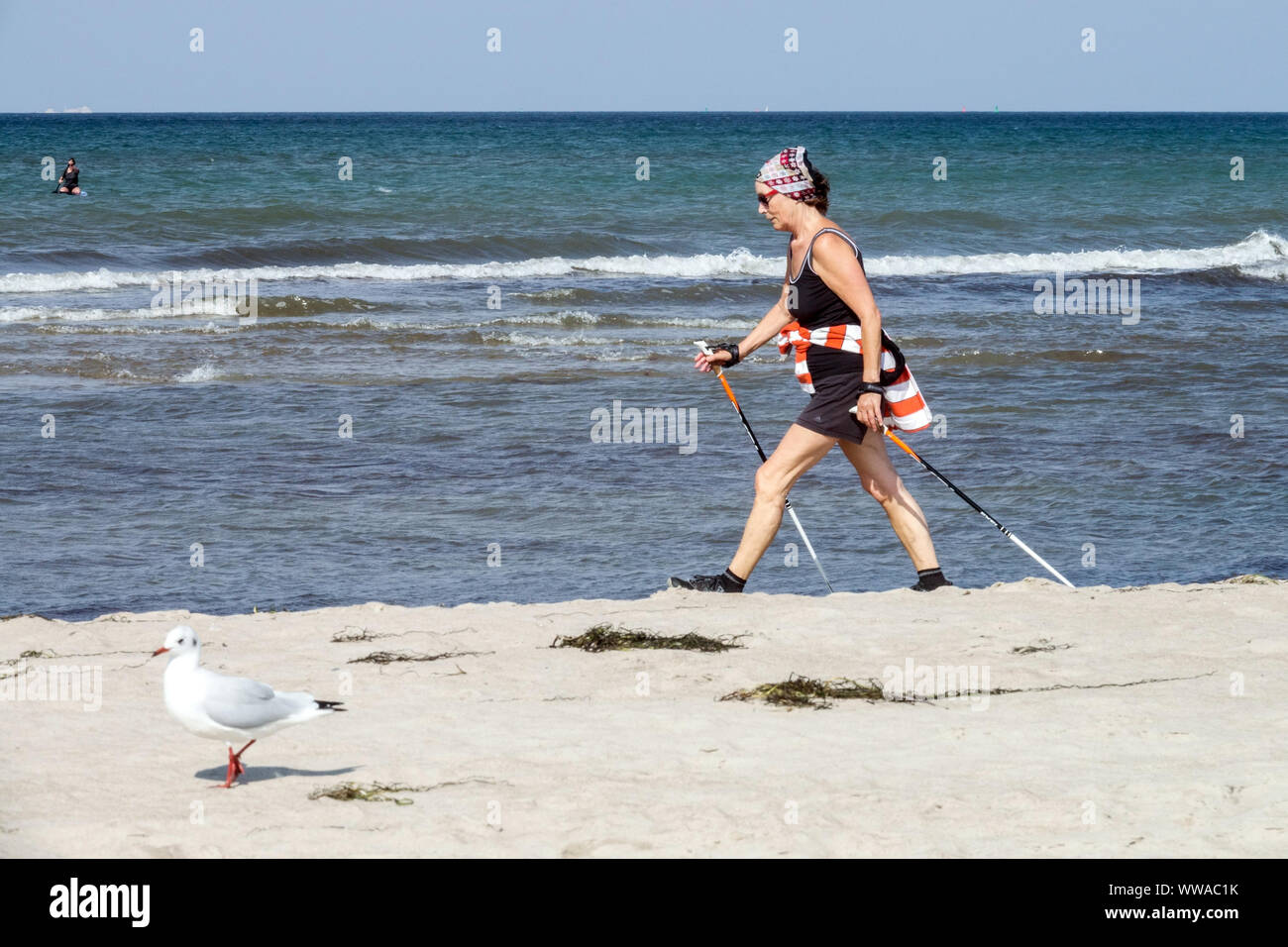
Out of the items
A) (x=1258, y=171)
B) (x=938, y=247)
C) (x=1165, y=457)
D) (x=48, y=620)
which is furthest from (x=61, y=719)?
(x=1258, y=171)

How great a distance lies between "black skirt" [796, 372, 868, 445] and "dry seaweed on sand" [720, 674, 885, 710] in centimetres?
123

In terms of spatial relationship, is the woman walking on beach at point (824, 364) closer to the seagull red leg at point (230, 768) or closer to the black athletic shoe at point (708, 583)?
the black athletic shoe at point (708, 583)

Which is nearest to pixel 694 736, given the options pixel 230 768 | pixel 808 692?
pixel 808 692

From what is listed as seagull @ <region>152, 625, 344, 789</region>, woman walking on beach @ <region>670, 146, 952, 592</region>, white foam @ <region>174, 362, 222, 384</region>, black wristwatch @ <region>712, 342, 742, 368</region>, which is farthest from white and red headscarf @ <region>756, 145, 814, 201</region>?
white foam @ <region>174, 362, 222, 384</region>

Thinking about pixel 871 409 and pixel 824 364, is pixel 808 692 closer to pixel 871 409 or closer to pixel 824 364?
pixel 871 409

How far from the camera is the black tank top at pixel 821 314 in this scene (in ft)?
19.1

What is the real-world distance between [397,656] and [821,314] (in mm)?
2258

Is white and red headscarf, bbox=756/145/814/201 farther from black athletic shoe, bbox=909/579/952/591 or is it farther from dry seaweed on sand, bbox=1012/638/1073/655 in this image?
dry seaweed on sand, bbox=1012/638/1073/655

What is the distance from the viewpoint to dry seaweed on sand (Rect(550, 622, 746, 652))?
18.0 ft

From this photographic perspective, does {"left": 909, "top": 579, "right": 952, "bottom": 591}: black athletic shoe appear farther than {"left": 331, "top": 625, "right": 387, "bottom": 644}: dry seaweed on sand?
Yes

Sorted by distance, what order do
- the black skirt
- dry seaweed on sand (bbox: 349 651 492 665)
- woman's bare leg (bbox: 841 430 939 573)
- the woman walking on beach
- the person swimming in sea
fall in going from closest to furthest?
1. dry seaweed on sand (bbox: 349 651 492 665)
2. the woman walking on beach
3. the black skirt
4. woman's bare leg (bbox: 841 430 939 573)
5. the person swimming in sea

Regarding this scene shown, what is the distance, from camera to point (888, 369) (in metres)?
5.91

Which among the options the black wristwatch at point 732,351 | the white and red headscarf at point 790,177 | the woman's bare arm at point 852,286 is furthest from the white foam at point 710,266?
the woman's bare arm at point 852,286
